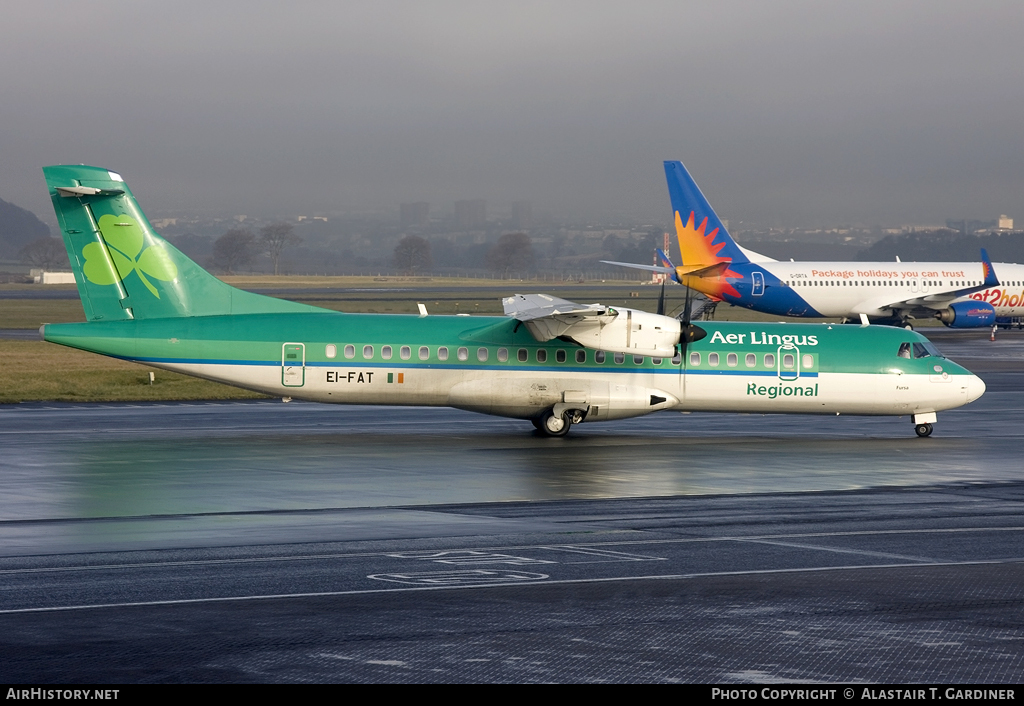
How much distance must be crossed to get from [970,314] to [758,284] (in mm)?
13266

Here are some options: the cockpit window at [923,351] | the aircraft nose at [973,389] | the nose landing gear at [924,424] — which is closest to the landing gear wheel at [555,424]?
the nose landing gear at [924,424]

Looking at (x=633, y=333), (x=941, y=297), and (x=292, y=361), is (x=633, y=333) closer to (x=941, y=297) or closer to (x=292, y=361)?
(x=292, y=361)

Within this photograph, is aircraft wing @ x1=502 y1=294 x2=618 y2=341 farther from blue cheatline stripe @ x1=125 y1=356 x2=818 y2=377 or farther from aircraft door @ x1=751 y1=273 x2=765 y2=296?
aircraft door @ x1=751 y1=273 x2=765 y2=296

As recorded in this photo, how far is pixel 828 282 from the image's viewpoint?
7144 centimetres

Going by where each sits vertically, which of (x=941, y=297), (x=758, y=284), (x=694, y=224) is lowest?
(x=941, y=297)

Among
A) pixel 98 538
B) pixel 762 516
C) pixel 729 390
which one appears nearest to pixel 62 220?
pixel 98 538

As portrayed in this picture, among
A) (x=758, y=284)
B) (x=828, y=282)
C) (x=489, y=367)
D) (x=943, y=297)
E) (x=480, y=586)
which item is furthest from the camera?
(x=943, y=297)

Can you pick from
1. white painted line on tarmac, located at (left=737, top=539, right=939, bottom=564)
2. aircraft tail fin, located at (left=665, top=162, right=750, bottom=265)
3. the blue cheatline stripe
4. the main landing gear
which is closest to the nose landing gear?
the blue cheatline stripe

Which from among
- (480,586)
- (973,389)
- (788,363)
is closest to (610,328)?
(788,363)

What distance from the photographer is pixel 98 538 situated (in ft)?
55.2

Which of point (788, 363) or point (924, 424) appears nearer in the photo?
point (788, 363)

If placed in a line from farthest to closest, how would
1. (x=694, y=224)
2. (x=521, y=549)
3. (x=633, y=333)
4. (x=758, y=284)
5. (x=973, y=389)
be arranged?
1. (x=758, y=284)
2. (x=694, y=224)
3. (x=973, y=389)
4. (x=633, y=333)
5. (x=521, y=549)

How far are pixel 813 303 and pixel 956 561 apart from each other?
57433mm

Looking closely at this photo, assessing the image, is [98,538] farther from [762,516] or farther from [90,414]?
[90,414]
